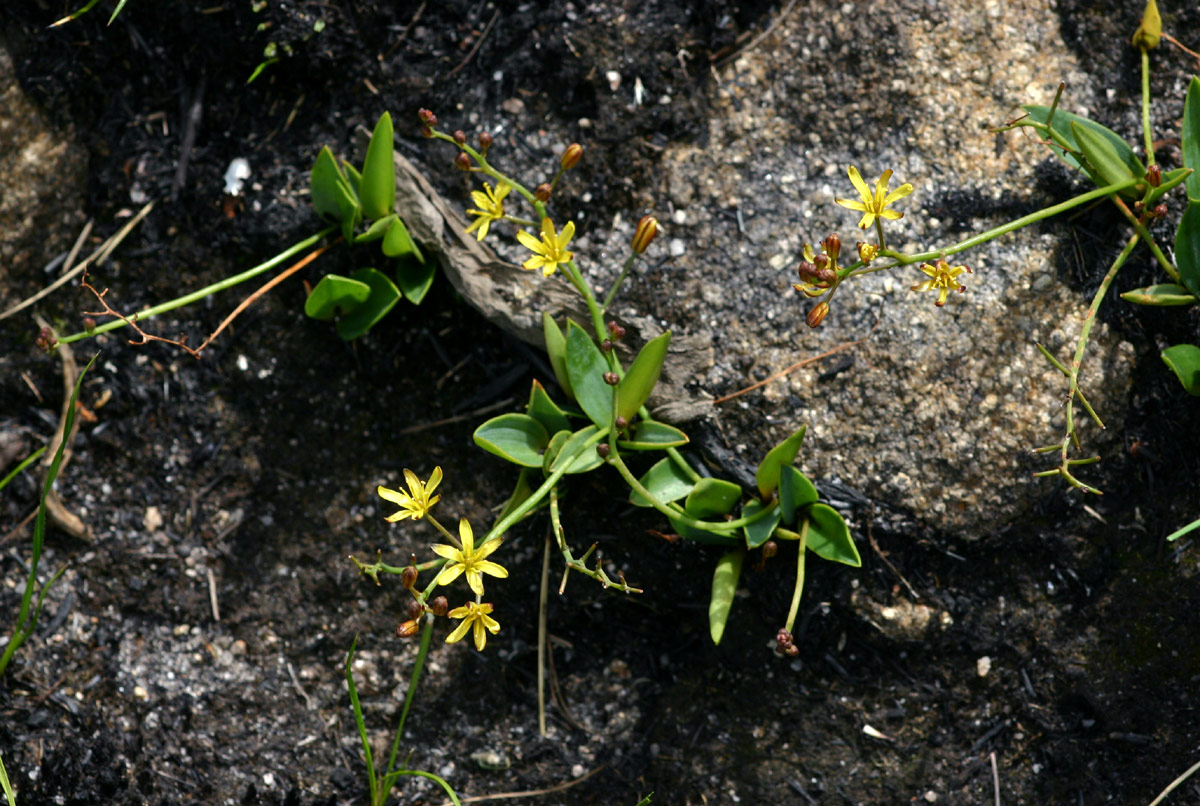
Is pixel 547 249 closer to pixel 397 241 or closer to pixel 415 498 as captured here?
pixel 397 241

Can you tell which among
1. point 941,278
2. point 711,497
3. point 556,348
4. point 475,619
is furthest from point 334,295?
point 941,278

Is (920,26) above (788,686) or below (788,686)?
above

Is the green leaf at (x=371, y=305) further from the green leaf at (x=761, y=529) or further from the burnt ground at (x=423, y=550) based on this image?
the green leaf at (x=761, y=529)

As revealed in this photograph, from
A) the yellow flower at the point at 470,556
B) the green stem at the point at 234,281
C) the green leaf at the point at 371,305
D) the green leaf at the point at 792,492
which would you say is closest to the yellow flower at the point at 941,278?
the green leaf at the point at 792,492

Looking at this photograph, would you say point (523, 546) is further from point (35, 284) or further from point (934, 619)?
point (35, 284)

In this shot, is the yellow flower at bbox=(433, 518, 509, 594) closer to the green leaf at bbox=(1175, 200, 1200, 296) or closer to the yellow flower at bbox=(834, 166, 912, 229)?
the yellow flower at bbox=(834, 166, 912, 229)

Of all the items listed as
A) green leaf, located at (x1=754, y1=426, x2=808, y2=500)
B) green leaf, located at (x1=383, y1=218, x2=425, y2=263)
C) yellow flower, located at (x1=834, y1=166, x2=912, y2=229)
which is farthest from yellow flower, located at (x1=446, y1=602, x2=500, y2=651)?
yellow flower, located at (x1=834, y1=166, x2=912, y2=229)

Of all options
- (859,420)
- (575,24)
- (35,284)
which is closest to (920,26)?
(575,24)

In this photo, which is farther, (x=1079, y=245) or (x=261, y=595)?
(x=261, y=595)
